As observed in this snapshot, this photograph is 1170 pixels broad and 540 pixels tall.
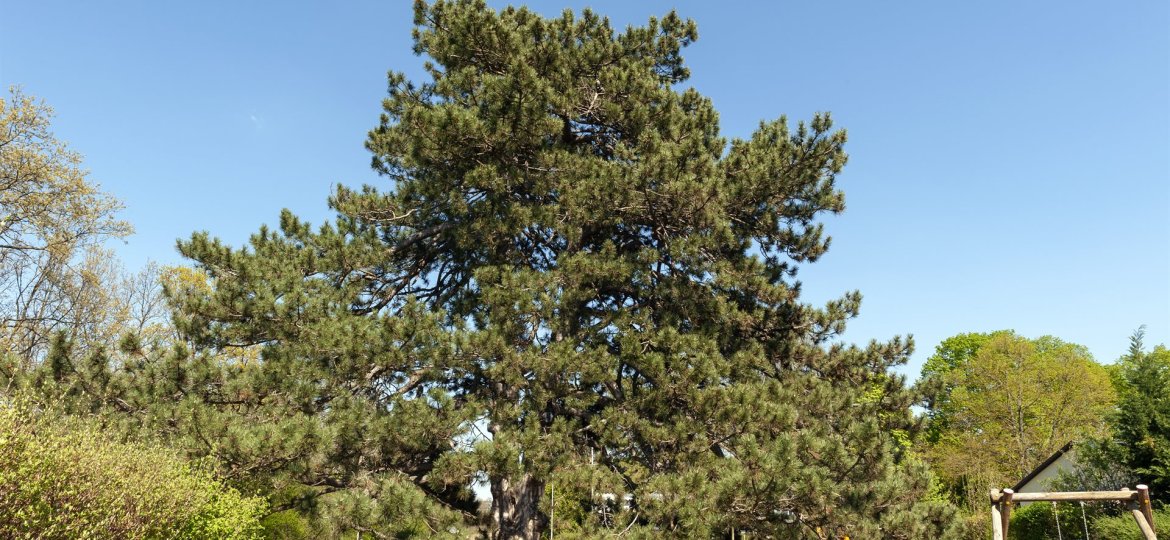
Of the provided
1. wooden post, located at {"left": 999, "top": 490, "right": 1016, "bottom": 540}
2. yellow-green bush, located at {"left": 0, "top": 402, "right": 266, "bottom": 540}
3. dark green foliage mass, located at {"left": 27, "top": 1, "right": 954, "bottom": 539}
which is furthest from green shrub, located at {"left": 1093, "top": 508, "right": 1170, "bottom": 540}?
yellow-green bush, located at {"left": 0, "top": 402, "right": 266, "bottom": 540}

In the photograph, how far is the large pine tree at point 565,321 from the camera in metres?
7.06

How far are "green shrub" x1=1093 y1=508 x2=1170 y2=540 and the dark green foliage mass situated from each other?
4584mm

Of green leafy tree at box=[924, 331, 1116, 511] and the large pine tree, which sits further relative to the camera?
green leafy tree at box=[924, 331, 1116, 511]

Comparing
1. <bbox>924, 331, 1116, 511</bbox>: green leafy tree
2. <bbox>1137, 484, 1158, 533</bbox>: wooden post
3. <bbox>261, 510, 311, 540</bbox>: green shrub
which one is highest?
<bbox>924, 331, 1116, 511</bbox>: green leafy tree

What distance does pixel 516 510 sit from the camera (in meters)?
8.43

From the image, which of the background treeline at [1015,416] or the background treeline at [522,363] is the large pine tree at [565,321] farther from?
the background treeline at [1015,416]

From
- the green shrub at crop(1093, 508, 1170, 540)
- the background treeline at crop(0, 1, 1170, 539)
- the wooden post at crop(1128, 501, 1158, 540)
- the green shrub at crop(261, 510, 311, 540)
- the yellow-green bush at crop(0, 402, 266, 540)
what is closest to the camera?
the yellow-green bush at crop(0, 402, 266, 540)

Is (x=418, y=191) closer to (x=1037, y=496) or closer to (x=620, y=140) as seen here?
(x=620, y=140)

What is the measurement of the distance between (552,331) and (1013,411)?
79.2 feet

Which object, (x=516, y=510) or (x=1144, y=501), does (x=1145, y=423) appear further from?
(x=516, y=510)

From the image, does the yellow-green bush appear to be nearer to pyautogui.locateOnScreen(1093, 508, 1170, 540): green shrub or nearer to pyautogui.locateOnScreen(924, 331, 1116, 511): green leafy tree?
pyautogui.locateOnScreen(1093, 508, 1170, 540): green shrub

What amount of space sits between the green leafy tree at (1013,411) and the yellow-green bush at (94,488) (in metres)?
24.5

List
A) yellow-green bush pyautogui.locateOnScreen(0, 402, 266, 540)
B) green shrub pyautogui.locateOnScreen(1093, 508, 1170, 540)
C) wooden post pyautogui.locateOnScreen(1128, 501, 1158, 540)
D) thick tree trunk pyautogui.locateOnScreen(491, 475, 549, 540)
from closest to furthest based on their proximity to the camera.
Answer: yellow-green bush pyautogui.locateOnScreen(0, 402, 266, 540)
wooden post pyautogui.locateOnScreen(1128, 501, 1158, 540)
thick tree trunk pyautogui.locateOnScreen(491, 475, 549, 540)
green shrub pyautogui.locateOnScreen(1093, 508, 1170, 540)

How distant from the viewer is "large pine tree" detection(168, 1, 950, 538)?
706cm
